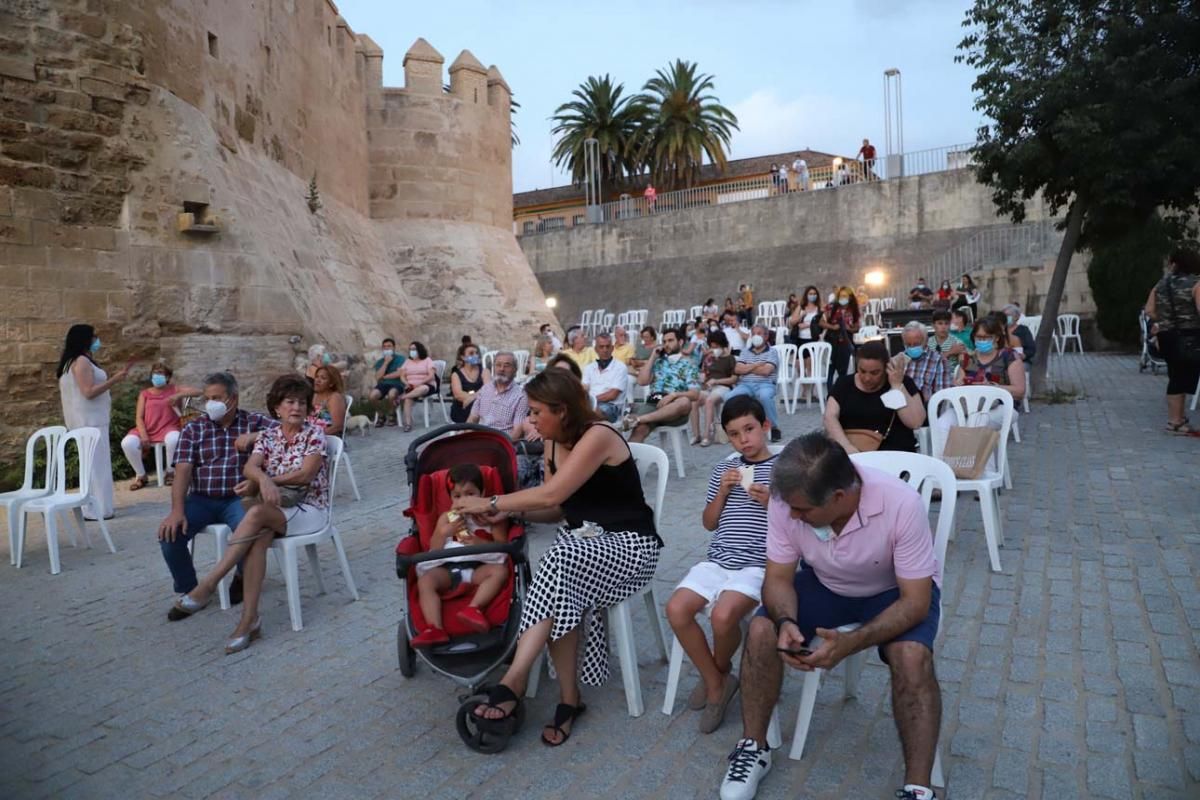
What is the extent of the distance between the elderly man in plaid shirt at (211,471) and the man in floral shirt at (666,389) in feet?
11.5

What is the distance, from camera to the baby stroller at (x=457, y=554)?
10.3 feet

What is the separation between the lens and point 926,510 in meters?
2.77

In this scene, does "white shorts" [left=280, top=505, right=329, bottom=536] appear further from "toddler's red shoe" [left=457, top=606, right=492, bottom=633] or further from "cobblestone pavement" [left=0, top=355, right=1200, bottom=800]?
"toddler's red shoe" [left=457, top=606, right=492, bottom=633]

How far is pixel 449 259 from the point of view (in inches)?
688

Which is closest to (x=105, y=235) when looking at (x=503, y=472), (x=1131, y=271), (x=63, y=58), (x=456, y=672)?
(x=63, y=58)

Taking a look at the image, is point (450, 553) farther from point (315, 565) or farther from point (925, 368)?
point (925, 368)

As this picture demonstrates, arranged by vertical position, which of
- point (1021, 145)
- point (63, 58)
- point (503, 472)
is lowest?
point (503, 472)

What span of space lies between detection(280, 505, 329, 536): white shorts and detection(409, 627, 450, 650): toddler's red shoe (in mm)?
1543

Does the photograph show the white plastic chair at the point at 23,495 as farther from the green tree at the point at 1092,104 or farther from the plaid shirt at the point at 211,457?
the green tree at the point at 1092,104

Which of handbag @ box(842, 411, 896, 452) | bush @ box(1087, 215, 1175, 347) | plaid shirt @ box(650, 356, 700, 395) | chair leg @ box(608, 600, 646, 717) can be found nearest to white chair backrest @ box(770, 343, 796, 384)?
plaid shirt @ box(650, 356, 700, 395)

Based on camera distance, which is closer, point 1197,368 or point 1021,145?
point 1197,368

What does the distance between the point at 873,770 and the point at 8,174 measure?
9173 mm

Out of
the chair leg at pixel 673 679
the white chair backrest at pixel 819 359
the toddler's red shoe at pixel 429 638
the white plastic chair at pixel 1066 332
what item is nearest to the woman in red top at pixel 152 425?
the toddler's red shoe at pixel 429 638

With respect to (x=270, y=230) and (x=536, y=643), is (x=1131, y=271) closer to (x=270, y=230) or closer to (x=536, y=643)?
(x=270, y=230)
